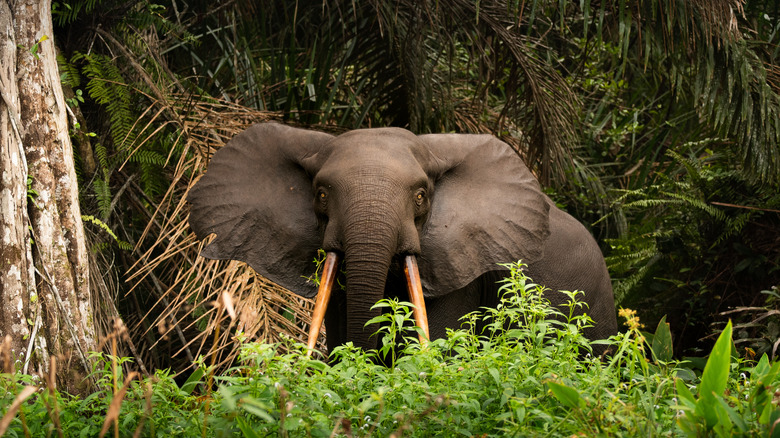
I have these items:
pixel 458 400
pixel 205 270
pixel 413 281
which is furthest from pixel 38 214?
pixel 458 400

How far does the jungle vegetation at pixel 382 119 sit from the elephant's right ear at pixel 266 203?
1.69ft

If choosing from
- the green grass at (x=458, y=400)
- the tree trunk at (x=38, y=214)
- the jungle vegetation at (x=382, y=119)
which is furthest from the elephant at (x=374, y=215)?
the green grass at (x=458, y=400)

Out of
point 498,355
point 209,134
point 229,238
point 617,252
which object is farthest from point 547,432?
point 617,252

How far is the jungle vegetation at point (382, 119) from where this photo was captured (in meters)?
5.98

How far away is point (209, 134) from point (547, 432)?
463cm

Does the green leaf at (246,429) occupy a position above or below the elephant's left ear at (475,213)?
above

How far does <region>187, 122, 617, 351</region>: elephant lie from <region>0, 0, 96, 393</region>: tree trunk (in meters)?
0.76

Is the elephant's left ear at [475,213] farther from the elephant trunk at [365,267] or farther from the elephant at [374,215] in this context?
the elephant trunk at [365,267]

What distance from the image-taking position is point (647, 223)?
766cm

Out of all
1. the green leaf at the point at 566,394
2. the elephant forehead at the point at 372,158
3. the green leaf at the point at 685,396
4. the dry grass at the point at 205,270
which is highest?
the elephant forehead at the point at 372,158

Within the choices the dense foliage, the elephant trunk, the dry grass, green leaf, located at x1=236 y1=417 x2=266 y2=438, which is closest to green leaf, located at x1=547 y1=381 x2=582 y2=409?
green leaf, located at x1=236 y1=417 x2=266 y2=438

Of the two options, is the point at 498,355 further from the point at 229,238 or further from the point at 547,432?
the point at 229,238

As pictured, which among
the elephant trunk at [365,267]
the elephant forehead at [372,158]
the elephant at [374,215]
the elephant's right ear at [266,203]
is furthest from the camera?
the elephant's right ear at [266,203]

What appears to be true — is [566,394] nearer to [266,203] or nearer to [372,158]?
[372,158]
